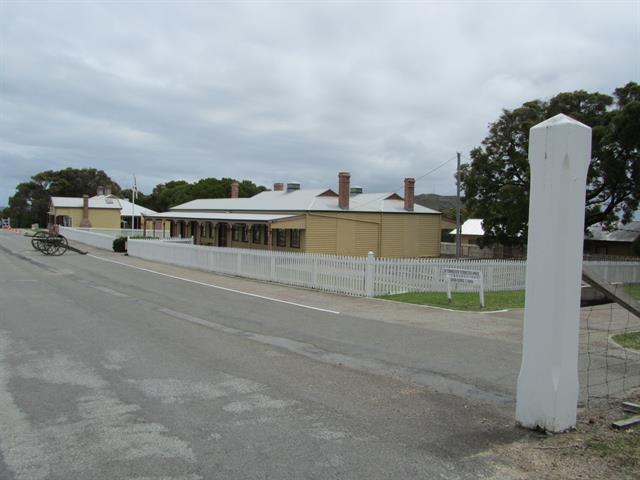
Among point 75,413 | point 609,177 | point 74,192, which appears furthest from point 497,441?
point 74,192

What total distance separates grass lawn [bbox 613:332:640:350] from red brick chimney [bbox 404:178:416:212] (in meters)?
32.1

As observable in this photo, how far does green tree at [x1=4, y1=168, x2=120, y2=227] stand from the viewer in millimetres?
94250

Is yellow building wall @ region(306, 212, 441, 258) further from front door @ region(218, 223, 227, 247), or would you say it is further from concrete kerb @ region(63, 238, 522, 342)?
concrete kerb @ region(63, 238, 522, 342)

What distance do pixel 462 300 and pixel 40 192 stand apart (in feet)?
319

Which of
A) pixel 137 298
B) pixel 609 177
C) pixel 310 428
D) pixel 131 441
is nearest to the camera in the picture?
pixel 131 441

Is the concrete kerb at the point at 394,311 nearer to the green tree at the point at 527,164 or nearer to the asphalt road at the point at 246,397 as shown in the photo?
the asphalt road at the point at 246,397

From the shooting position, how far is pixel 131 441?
4496 millimetres

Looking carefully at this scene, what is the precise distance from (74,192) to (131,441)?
349 feet

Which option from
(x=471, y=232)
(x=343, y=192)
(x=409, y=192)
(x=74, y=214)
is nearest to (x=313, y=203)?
(x=343, y=192)

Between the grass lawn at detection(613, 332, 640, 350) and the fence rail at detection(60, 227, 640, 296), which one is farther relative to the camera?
the fence rail at detection(60, 227, 640, 296)

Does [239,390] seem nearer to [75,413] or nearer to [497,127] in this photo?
[75,413]

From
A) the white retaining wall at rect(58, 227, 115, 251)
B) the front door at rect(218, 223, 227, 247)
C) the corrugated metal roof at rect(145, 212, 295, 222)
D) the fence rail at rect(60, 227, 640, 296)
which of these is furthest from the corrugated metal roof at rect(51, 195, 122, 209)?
the fence rail at rect(60, 227, 640, 296)

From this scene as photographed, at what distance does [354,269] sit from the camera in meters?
16.8

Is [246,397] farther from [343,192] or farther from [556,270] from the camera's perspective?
[343,192]
